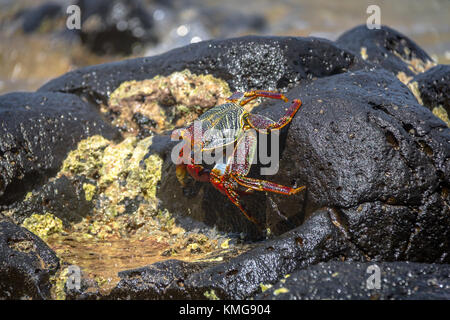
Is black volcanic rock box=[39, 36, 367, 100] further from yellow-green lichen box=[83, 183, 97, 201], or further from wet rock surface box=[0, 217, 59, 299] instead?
wet rock surface box=[0, 217, 59, 299]

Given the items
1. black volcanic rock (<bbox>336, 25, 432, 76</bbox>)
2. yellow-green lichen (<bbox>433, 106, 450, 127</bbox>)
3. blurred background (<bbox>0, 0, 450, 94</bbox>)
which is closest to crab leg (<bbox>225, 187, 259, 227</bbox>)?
yellow-green lichen (<bbox>433, 106, 450, 127</bbox>)

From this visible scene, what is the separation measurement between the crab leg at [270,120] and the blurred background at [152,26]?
8263 mm

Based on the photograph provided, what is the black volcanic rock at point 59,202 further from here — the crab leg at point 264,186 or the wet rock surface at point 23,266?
the crab leg at point 264,186

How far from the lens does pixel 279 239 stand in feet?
9.28

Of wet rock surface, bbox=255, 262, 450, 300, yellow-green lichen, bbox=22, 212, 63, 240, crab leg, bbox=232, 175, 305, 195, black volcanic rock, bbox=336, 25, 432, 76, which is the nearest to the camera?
wet rock surface, bbox=255, 262, 450, 300

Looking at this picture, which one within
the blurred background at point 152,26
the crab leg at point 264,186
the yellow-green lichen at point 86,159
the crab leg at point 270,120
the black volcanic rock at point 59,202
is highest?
the blurred background at point 152,26

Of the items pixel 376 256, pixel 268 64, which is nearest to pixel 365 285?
pixel 376 256

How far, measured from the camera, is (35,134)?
3.99 meters

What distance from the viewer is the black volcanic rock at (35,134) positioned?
385 cm

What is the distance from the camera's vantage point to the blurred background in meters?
11.0

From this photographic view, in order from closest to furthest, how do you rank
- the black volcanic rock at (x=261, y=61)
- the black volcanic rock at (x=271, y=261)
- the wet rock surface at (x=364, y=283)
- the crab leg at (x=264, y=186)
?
the wet rock surface at (x=364, y=283)
the black volcanic rock at (x=271, y=261)
the crab leg at (x=264, y=186)
the black volcanic rock at (x=261, y=61)

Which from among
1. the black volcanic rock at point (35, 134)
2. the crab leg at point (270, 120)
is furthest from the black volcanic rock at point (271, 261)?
the black volcanic rock at point (35, 134)

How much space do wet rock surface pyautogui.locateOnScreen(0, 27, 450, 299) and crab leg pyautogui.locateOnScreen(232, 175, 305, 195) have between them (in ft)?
0.46

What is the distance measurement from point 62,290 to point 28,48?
425 inches
